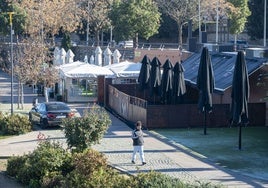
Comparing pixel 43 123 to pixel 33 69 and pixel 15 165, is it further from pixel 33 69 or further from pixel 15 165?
pixel 15 165

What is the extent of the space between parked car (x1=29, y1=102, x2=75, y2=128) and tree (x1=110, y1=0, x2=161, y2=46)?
35960mm

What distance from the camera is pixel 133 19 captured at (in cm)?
6738

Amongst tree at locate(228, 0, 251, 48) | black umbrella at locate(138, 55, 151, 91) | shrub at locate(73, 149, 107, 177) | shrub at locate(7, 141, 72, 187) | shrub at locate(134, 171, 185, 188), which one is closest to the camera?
shrub at locate(134, 171, 185, 188)

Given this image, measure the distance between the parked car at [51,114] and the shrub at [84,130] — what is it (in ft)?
26.9

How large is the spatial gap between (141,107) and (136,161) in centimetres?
870

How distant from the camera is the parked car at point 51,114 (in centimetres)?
3050

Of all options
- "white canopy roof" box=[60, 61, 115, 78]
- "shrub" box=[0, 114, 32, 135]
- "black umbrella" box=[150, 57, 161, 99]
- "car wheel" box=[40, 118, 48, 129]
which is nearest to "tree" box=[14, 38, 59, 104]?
"white canopy roof" box=[60, 61, 115, 78]

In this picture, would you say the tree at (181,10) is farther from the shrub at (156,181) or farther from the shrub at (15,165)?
the shrub at (156,181)

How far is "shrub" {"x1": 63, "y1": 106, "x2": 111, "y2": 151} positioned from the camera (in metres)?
21.2

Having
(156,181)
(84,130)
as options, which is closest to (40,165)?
(84,130)

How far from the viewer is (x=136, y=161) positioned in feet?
73.7

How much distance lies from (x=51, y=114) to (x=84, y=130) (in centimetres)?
955

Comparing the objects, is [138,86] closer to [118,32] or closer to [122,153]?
[122,153]

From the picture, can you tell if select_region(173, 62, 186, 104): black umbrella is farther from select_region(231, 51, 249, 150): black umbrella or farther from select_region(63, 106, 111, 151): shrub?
select_region(63, 106, 111, 151): shrub
